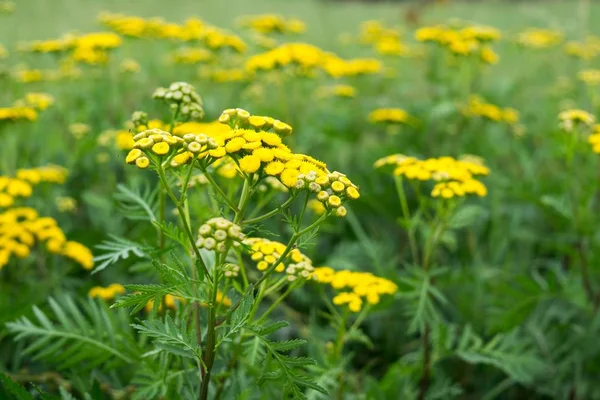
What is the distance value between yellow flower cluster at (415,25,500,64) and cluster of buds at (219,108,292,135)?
301 centimetres

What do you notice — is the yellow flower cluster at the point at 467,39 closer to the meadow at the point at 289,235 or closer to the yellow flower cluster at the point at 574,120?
the meadow at the point at 289,235

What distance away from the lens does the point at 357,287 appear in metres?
2.48

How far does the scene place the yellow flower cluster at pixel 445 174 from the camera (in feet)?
8.67

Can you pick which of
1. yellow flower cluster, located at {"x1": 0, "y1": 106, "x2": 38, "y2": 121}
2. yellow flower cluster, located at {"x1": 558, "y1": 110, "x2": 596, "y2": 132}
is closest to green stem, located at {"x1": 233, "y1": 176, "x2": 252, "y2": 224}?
yellow flower cluster, located at {"x1": 558, "y1": 110, "x2": 596, "y2": 132}

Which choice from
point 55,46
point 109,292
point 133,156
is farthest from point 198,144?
point 55,46

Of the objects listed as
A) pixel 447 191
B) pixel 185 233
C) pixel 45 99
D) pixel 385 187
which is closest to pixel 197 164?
pixel 185 233

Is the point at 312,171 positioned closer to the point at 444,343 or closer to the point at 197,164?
the point at 197,164

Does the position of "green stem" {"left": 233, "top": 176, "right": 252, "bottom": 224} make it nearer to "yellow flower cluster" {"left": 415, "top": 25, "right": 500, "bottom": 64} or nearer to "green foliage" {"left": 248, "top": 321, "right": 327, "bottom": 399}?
"green foliage" {"left": 248, "top": 321, "right": 327, "bottom": 399}

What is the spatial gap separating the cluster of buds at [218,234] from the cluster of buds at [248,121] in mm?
390

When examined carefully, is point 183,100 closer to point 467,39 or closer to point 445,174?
point 445,174

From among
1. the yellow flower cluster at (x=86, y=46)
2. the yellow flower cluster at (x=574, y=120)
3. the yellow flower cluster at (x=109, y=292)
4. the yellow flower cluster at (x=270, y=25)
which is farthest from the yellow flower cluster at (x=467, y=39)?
the yellow flower cluster at (x=109, y=292)

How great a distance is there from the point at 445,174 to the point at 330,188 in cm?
97

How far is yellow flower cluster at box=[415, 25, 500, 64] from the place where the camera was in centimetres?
455

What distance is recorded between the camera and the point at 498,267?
427 cm
